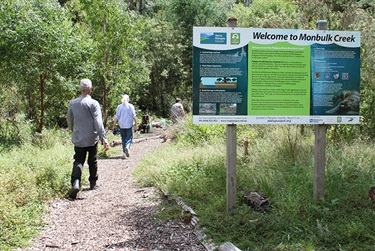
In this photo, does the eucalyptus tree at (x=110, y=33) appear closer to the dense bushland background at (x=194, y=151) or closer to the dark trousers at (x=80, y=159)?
the dense bushland background at (x=194, y=151)

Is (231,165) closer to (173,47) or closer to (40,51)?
(40,51)

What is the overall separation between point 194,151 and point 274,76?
311 cm

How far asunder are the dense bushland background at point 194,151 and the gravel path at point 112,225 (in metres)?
0.25

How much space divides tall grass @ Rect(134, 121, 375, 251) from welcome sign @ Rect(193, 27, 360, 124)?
38.4 inches

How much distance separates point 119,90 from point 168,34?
1219 cm

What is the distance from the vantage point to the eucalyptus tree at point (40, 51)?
1005 cm

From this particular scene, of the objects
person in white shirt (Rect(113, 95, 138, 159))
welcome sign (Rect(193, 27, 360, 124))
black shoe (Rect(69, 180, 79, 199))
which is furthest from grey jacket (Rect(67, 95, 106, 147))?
person in white shirt (Rect(113, 95, 138, 159))

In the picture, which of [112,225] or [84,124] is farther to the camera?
[84,124]

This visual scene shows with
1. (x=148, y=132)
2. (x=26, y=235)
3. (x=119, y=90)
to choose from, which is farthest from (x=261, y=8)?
(x=26, y=235)

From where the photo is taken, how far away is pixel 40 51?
34.2 feet

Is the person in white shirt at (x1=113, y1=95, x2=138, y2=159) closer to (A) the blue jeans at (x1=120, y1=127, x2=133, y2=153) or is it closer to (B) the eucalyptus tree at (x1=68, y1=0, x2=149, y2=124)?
(A) the blue jeans at (x1=120, y1=127, x2=133, y2=153)

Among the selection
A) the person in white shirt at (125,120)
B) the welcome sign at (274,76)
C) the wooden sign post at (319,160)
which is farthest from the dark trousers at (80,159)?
the person in white shirt at (125,120)

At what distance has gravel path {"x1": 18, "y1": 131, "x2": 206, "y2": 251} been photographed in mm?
4289

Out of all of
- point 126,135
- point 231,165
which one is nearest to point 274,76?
point 231,165
